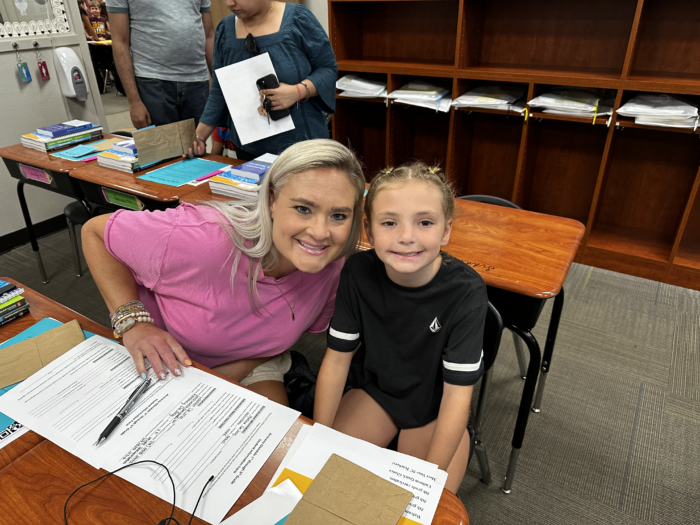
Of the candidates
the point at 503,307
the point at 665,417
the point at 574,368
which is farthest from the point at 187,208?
the point at 665,417

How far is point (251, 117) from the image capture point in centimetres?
199

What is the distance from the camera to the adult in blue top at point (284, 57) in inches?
74.4

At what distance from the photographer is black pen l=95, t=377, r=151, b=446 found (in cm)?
77

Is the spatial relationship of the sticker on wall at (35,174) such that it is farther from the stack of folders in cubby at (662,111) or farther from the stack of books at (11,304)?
the stack of folders in cubby at (662,111)

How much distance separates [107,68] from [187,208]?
761 cm

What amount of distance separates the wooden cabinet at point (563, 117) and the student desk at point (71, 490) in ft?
7.82

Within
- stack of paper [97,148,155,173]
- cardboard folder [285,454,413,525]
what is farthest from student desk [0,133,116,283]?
cardboard folder [285,454,413,525]

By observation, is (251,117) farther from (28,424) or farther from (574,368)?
(574,368)

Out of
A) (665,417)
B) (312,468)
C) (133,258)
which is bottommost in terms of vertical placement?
(665,417)

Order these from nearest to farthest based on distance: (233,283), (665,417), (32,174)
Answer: (233,283) → (665,417) → (32,174)

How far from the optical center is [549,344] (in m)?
1.61

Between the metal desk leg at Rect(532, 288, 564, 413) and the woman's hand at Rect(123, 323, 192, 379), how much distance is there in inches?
43.4

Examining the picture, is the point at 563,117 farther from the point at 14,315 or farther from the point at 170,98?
the point at 14,315

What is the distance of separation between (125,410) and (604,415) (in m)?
1.70
